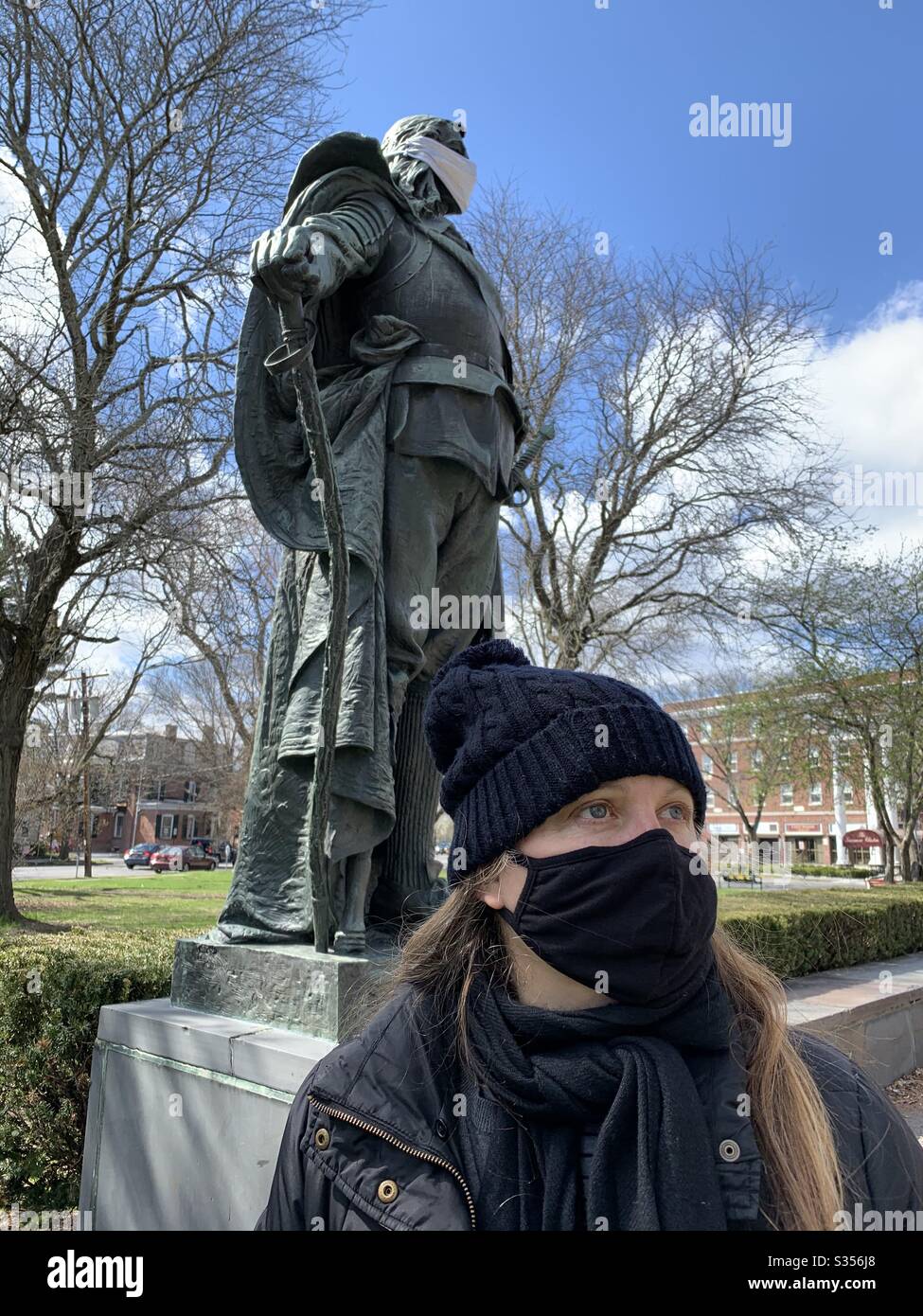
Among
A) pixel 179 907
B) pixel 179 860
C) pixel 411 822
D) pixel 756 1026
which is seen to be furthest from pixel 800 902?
pixel 179 860

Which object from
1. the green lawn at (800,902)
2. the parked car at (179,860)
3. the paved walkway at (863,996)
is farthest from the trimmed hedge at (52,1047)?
the parked car at (179,860)

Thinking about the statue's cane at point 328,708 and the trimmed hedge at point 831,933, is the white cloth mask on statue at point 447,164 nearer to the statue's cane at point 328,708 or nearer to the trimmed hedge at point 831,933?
the statue's cane at point 328,708

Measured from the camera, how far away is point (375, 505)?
126 inches

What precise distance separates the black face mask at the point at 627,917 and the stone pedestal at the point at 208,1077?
1.08 metres

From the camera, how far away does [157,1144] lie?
2830mm

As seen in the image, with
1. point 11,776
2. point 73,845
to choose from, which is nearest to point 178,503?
point 11,776

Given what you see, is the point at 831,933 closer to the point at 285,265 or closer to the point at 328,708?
the point at 328,708

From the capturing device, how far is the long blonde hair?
46.8 inches

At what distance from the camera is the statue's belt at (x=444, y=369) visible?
332 centimetres

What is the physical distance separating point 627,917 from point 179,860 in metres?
52.3

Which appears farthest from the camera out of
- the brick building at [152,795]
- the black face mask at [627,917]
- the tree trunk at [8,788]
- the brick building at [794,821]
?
the brick building at [794,821]

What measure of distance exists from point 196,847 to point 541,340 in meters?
42.4

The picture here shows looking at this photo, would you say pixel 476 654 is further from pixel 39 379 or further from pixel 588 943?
pixel 39 379

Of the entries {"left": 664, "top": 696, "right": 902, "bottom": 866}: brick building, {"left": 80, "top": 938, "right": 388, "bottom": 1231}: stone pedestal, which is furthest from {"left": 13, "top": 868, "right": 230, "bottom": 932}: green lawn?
{"left": 664, "top": 696, "right": 902, "bottom": 866}: brick building
